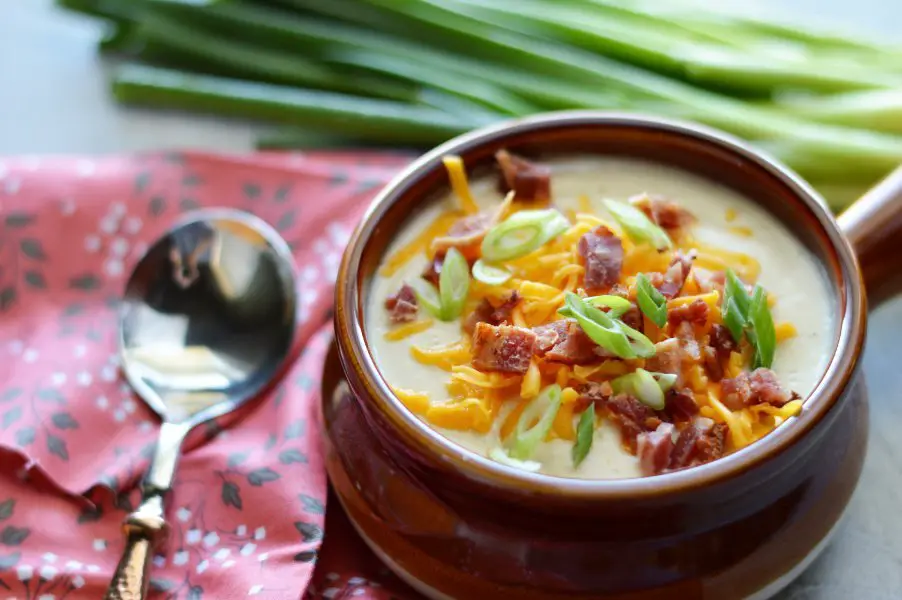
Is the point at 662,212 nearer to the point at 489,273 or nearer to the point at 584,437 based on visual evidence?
the point at 489,273

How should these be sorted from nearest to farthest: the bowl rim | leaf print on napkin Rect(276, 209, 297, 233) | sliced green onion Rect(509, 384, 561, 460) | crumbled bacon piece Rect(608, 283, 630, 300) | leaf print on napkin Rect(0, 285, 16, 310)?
the bowl rim, sliced green onion Rect(509, 384, 561, 460), crumbled bacon piece Rect(608, 283, 630, 300), leaf print on napkin Rect(0, 285, 16, 310), leaf print on napkin Rect(276, 209, 297, 233)

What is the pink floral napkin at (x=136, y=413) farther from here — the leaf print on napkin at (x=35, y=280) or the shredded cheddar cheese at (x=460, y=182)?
the shredded cheddar cheese at (x=460, y=182)

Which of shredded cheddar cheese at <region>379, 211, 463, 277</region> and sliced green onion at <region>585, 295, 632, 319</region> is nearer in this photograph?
sliced green onion at <region>585, 295, 632, 319</region>

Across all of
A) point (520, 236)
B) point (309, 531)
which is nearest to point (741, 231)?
point (520, 236)

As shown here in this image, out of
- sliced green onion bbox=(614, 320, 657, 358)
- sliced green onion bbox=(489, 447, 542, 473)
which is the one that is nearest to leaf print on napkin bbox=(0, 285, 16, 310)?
sliced green onion bbox=(489, 447, 542, 473)

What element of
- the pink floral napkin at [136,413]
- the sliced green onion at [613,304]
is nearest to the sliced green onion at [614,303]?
the sliced green onion at [613,304]

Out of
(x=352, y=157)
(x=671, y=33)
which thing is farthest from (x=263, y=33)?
(x=671, y=33)

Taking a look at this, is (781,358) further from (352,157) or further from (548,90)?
(352,157)

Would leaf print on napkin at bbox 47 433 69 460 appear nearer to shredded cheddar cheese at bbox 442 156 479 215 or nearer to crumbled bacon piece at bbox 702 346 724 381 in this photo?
shredded cheddar cheese at bbox 442 156 479 215
